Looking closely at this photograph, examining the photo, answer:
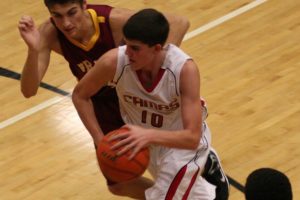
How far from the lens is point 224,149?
19.7 ft

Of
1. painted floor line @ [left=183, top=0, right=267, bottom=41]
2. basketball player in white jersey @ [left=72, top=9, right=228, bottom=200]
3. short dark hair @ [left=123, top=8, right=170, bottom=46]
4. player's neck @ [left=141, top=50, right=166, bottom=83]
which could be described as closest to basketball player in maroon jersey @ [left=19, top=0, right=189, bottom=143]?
basketball player in white jersey @ [left=72, top=9, right=228, bottom=200]

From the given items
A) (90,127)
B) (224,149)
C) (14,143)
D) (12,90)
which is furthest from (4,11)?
(90,127)

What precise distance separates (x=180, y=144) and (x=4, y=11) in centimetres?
523

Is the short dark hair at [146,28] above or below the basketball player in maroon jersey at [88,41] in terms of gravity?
above

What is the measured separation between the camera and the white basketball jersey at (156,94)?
4277 millimetres

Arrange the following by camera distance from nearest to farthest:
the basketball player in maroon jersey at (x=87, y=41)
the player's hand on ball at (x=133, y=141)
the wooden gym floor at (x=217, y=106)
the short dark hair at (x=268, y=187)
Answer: the short dark hair at (x=268, y=187) → the player's hand on ball at (x=133, y=141) → the basketball player in maroon jersey at (x=87, y=41) → the wooden gym floor at (x=217, y=106)

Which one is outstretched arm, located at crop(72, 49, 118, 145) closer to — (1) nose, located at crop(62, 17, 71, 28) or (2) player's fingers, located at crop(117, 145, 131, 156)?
(1) nose, located at crop(62, 17, 71, 28)

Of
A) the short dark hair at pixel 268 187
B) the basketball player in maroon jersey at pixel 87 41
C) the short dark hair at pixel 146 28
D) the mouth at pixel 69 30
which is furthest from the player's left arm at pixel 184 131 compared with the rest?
the short dark hair at pixel 268 187

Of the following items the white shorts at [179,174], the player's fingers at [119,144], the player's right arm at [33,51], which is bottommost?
the white shorts at [179,174]

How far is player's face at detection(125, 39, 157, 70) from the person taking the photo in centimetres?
403

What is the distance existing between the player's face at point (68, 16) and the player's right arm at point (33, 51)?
139mm

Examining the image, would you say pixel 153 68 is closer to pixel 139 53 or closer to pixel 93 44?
pixel 139 53

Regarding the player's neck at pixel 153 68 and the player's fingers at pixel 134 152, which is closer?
the player's fingers at pixel 134 152

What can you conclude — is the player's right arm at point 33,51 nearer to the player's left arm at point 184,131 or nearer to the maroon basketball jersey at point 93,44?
the maroon basketball jersey at point 93,44
